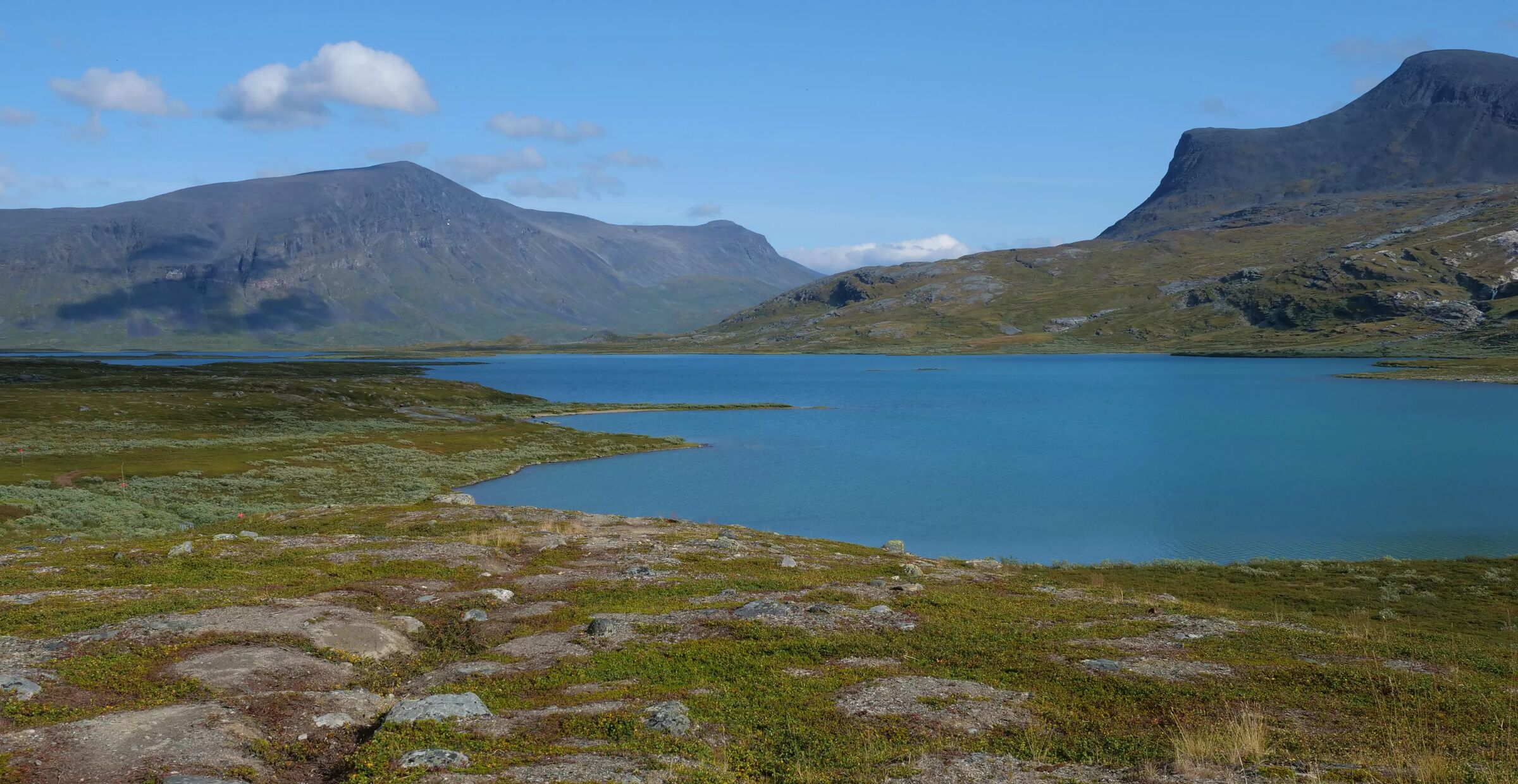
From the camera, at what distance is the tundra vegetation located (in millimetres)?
16922

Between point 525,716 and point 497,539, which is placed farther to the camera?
point 497,539

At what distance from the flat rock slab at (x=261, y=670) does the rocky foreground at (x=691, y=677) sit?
0.09 meters

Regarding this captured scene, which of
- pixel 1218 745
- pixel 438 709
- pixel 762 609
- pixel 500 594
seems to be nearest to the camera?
pixel 1218 745

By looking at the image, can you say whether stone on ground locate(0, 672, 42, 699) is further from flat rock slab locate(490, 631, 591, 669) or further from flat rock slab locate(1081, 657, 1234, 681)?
flat rock slab locate(1081, 657, 1234, 681)

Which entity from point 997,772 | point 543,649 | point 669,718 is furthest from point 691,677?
point 997,772

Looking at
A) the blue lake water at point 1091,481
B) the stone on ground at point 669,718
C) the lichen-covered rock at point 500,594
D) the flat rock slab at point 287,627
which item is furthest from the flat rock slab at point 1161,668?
the blue lake water at point 1091,481

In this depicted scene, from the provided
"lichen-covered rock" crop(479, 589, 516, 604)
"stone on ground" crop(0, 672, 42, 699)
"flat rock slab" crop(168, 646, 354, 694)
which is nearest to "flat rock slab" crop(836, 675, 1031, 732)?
"flat rock slab" crop(168, 646, 354, 694)

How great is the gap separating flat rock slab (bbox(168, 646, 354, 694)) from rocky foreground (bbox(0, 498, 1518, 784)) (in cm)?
9

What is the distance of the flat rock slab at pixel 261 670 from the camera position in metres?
20.9

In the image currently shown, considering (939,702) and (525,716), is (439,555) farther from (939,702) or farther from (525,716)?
(939,702)

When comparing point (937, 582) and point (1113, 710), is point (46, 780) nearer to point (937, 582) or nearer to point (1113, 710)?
point (1113, 710)

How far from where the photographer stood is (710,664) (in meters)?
23.2

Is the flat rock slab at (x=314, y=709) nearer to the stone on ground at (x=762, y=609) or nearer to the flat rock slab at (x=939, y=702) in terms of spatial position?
the flat rock slab at (x=939, y=702)

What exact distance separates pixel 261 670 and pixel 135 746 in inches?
196
